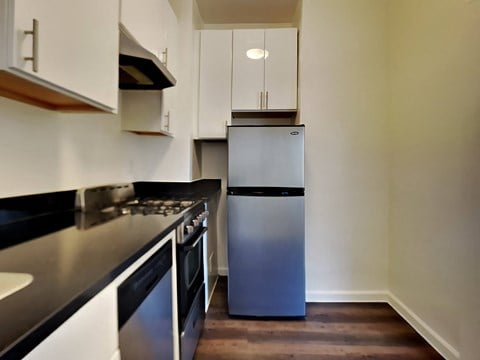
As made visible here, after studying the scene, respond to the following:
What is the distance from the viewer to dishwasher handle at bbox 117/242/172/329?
2.95 feet

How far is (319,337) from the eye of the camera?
2.18m

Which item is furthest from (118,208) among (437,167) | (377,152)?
(377,152)

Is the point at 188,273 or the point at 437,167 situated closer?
the point at 188,273

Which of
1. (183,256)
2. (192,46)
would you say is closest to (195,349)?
(183,256)

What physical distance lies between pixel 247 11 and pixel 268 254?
7.37 feet

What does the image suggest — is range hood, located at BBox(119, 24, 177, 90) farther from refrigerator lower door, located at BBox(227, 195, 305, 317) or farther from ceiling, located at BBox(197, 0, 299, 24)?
ceiling, located at BBox(197, 0, 299, 24)

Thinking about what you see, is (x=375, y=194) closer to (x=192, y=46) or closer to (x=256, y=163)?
(x=256, y=163)

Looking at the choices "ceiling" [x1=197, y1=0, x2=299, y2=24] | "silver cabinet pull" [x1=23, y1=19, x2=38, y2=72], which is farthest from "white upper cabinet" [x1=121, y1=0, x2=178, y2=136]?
"silver cabinet pull" [x1=23, y1=19, x2=38, y2=72]

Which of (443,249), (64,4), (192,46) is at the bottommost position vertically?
(443,249)

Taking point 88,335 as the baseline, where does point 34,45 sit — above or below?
above

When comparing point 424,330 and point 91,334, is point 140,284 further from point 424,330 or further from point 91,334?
point 424,330

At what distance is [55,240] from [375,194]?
97.1 inches

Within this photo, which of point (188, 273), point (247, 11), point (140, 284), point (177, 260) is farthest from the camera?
point (247, 11)

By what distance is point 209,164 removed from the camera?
329cm
